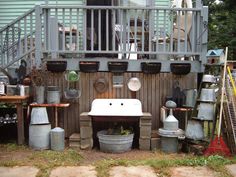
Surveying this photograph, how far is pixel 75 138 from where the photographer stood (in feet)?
18.6

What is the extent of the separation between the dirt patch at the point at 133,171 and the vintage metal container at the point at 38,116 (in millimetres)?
1669

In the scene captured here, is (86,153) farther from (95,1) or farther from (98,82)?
(95,1)

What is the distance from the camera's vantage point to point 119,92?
6.21m

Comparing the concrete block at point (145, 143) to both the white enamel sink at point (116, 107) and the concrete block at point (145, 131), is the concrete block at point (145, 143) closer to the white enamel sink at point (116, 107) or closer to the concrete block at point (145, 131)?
the concrete block at point (145, 131)

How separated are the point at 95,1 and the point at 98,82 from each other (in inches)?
119

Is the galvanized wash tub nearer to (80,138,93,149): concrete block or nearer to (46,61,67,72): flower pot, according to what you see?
(80,138,93,149): concrete block

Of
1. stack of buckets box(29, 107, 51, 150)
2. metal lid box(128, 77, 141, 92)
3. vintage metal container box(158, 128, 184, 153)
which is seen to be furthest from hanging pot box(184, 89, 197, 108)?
stack of buckets box(29, 107, 51, 150)

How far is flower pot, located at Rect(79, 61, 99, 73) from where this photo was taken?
6.00 metres

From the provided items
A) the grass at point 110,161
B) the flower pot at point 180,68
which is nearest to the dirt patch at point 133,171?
the grass at point 110,161

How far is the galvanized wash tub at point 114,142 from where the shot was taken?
5422 millimetres

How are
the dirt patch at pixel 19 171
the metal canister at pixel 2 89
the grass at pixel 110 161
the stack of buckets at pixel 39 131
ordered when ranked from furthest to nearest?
the metal canister at pixel 2 89, the stack of buckets at pixel 39 131, the grass at pixel 110 161, the dirt patch at pixel 19 171

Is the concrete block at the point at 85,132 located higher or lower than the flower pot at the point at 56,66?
lower

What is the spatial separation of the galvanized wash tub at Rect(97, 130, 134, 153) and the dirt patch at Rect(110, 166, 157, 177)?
0.91m

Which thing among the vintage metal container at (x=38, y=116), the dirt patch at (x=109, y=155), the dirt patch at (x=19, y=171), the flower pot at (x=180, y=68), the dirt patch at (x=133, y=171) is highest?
the flower pot at (x=180, y=68)
